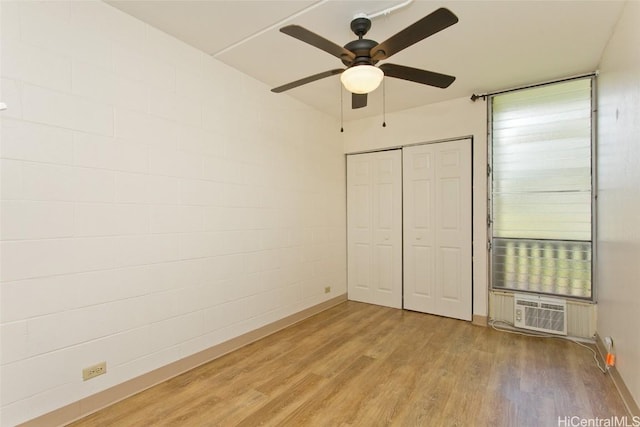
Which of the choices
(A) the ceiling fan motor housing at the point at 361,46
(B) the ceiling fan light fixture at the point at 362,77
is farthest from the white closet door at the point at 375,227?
(B) the ceiling fan light fixture at the point at 362,77

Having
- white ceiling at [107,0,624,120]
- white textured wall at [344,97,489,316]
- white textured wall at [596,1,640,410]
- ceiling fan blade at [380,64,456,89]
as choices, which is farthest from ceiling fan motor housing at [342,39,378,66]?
white textured wall at [344,97,489,316]

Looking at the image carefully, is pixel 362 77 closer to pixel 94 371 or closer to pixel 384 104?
pixel 384 104

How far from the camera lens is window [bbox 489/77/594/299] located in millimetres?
3197

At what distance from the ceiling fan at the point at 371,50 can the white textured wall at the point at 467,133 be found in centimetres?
186

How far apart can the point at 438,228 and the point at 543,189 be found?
121cm

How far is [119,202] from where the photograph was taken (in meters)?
2.21

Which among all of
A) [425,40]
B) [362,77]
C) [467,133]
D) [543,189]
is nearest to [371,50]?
[362,77]

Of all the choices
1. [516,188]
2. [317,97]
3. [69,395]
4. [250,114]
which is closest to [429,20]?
[250,114]

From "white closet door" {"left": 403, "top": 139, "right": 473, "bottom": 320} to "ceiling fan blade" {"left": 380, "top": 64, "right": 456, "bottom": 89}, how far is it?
1.99 meters

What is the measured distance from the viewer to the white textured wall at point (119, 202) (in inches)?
70.5

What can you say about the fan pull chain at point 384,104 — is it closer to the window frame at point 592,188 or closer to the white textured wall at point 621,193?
the window frame at point 592,188

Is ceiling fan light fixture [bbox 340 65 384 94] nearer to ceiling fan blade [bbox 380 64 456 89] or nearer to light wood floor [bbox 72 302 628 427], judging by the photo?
ceiling fan blade [bbox 380 64 456 89]

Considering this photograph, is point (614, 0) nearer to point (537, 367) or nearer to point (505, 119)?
point (505, 119)

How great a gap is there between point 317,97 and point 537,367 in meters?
3.58
